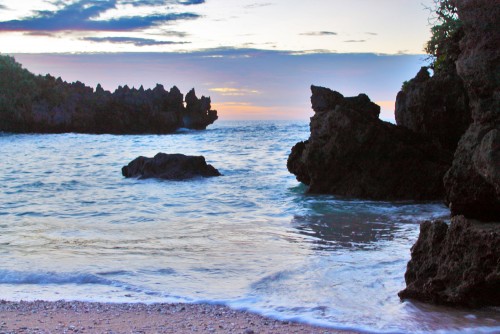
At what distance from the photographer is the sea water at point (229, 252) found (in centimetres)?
587

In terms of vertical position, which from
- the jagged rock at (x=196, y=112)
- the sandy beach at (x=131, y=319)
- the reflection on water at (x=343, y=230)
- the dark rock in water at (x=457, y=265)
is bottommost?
the reflection on water at (x=343, y=230)

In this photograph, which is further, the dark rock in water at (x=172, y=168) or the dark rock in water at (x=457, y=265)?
the dark rock in water at (x=172, y=168)

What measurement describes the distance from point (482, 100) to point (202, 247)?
4.35 meters

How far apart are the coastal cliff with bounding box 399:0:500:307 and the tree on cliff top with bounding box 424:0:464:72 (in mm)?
6798

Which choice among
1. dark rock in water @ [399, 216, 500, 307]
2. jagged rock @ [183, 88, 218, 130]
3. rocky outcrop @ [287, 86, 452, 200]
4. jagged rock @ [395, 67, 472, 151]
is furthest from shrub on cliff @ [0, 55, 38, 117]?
dark rock in water @ [399, 216, 500, 307]

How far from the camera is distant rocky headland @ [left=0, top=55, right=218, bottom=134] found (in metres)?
60.6

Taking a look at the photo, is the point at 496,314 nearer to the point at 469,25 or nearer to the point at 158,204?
the point at 469,25

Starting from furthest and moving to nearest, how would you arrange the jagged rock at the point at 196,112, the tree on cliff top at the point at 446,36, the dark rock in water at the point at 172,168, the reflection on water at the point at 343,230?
the jagged rock at the point at 196,112 < the dark rock in water at the point at 172,168 < the tree on cliff top at the point at 446,36 < the reflection on water at the point at 343,230

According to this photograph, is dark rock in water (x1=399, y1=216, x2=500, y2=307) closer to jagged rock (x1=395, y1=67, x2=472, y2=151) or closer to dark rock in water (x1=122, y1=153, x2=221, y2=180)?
jagged rock (x1=395, y1=67, x2=472, y2=151)

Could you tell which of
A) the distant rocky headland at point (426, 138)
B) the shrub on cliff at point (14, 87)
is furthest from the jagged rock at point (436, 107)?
the shrub on cliff at point (14, 87)

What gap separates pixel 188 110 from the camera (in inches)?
2842

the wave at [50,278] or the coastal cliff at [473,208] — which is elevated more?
the coastal cliff at [473,208]

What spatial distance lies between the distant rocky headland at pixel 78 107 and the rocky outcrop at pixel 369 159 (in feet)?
168

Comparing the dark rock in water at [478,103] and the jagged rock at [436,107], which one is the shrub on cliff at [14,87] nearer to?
the jagged rock at [436,107]
